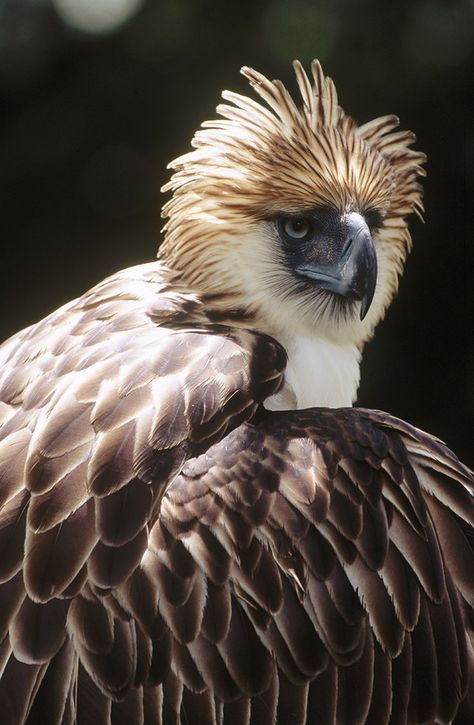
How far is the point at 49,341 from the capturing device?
298 cm

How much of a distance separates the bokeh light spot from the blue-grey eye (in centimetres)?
162

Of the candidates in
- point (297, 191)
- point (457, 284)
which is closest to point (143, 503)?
point (297, 191)

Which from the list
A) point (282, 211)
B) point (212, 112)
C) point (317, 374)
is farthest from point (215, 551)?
point (212, 112)

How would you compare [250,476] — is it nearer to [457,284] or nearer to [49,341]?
[49,341]

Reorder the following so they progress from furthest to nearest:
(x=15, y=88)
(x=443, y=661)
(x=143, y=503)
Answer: (x=15, y=88)
(x=443, y=661)
(x=143, y=503)

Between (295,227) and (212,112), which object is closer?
(295,227)

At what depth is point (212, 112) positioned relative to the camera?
461 cm

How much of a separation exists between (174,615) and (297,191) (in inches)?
48.5

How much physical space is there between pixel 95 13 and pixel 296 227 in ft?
5.54

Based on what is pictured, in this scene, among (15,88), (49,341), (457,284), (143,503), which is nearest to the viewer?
(143,503)

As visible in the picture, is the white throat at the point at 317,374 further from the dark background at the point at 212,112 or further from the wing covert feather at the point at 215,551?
the dark background at the point at 212,112

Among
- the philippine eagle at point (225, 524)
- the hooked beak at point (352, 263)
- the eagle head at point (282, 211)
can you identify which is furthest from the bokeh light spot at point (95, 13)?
the hooked beak at point (352, 263)

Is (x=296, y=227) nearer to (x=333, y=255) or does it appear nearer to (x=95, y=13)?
(x=333, y=255)

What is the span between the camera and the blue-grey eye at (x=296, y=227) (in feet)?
10.4
